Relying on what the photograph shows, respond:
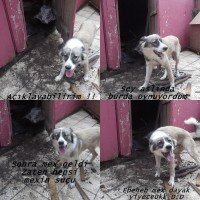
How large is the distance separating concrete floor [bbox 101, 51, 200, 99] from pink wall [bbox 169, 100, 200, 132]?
0.17 m

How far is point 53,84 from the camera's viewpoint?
340 cm

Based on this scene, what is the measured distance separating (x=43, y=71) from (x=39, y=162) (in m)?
0.81

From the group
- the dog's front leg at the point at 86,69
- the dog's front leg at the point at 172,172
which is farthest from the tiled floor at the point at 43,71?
the dog's front leg at the point at 172,172

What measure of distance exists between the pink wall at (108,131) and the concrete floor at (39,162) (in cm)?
12

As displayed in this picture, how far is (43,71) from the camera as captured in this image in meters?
3.51

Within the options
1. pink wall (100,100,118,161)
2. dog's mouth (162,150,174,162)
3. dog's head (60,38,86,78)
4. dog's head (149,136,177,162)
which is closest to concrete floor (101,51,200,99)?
pink wall (100,100,118,161)

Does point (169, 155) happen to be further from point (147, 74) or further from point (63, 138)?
point (63, 138)

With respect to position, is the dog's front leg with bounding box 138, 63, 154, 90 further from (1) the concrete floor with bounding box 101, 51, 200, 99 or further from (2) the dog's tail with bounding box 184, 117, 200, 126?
(2) the dog's tail with bounding box 184, 117, 200, 126

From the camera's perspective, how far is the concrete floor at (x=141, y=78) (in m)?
3.09

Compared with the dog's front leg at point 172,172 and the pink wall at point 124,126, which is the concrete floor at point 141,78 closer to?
the pink wall at point 124,126

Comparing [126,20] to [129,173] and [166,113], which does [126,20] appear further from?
[129,173]

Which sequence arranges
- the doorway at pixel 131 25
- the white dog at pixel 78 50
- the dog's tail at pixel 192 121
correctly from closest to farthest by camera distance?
the white dog at pixel 78 50 → the doorway at pixel 131 25 → the dog's tail at pixel 192 121

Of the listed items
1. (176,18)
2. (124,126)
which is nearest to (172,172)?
(124,126)

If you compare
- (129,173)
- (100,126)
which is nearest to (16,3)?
(100,126)
